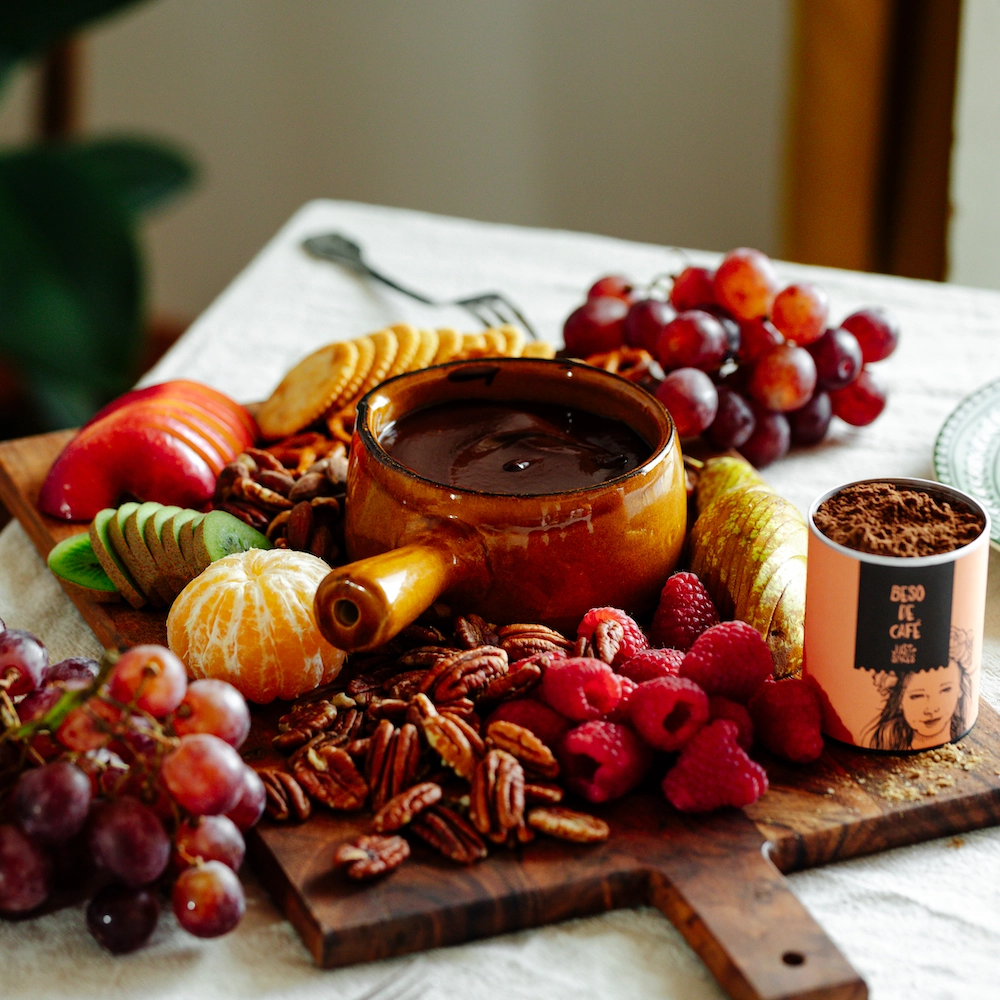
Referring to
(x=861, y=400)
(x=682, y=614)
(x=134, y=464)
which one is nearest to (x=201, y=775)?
(x=682, y=614)

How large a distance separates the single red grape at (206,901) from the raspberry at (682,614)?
0.36 metres

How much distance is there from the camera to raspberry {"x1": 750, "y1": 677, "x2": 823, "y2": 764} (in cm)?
77

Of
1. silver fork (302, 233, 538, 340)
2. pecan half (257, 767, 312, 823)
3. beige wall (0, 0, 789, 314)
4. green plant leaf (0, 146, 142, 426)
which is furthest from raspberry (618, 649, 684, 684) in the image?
beige wall (0, 0, 789, 314)

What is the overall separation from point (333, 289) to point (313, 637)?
0.88 meters

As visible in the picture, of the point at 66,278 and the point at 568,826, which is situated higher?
the point at 568,826

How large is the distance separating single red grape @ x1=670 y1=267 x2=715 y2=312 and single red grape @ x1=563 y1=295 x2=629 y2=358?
0.20 ft

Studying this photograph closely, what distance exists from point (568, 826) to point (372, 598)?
0.18m

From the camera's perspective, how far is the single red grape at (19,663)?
2.46 ft

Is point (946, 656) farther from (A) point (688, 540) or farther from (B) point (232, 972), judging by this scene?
(B) point (232, 972)

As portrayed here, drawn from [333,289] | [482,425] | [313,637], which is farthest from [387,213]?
[313,637]

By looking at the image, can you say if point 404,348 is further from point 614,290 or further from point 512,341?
point 614,290

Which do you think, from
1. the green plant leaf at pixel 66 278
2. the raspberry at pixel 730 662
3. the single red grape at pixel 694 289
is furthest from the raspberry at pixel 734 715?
the green plant leaf at pixel 66 278

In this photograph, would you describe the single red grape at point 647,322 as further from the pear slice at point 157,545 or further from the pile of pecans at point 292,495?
the pear slice at point 157,545

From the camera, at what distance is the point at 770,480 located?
1.21 metres
